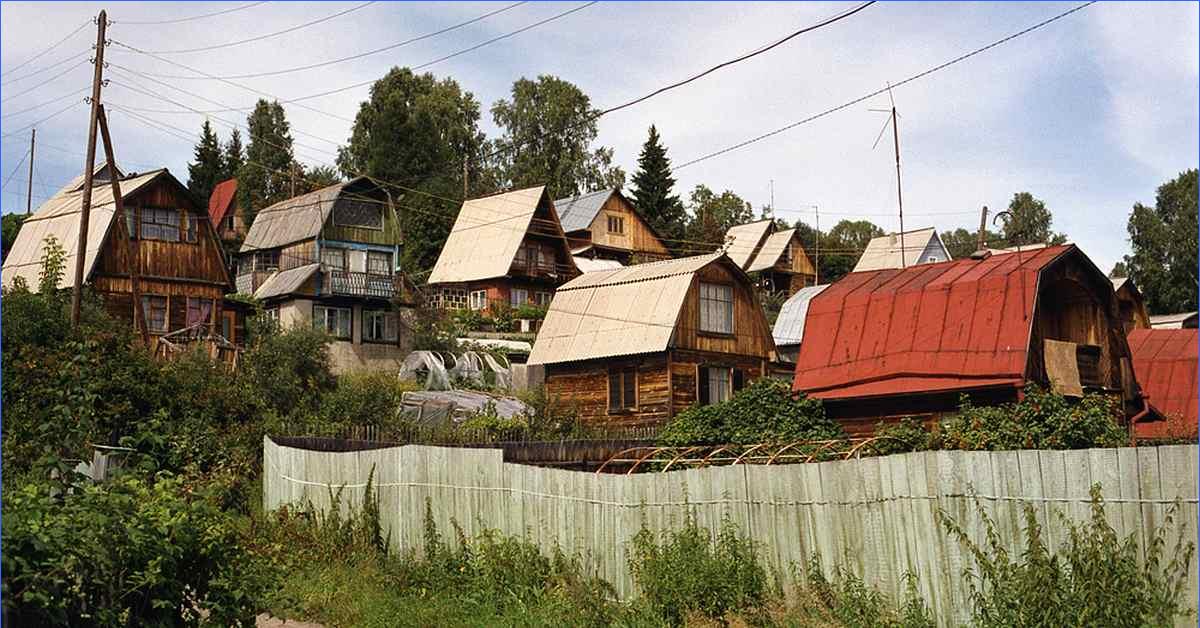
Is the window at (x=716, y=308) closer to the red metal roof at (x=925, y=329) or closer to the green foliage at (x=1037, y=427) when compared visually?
the red metal roof at (x=925, y=329)

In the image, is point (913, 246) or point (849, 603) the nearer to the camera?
point (849, 603)

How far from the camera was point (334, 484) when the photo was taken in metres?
22.6

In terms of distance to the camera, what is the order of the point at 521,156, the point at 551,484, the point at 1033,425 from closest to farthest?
the point at 551,484
the point at 1033,425
the point at 521,156

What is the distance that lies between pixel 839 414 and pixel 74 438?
25.0m

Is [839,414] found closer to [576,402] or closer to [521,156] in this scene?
[576,402]

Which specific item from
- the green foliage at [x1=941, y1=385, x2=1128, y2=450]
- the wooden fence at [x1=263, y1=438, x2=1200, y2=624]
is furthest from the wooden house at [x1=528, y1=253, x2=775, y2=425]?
the wooden fence at [x1=263, y1=438, x2=1200, y2=624]

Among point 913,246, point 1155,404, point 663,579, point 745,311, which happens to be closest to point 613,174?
point 913,246

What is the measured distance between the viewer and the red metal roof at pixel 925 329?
29.3m

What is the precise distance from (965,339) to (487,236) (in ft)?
133

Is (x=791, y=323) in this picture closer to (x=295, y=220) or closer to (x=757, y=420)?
(x=295, y=220)

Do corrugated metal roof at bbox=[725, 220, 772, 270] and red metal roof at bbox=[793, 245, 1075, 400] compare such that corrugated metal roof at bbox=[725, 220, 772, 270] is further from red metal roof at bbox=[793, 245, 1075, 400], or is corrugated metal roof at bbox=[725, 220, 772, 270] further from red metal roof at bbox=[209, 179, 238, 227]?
red metal roof at bbox=[793, 245, 1075, 400]

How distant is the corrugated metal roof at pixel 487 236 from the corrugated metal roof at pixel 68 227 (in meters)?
21.3

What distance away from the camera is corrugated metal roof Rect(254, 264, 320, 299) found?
51938 millimetres

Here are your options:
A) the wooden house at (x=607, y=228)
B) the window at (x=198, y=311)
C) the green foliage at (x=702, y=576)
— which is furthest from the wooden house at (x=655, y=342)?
the green foliage at (x=702, y=576)
